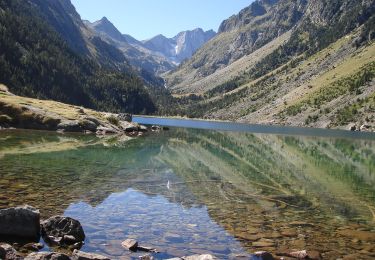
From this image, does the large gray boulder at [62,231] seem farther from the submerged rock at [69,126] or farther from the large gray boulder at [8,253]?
the submerged rock at [69,126]

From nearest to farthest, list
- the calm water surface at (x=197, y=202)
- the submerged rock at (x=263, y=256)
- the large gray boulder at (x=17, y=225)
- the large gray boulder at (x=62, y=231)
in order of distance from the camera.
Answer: the submerged rock at (x=263, y=256)
the large gray boulder at (x=62, y=231)
the large gray boulder at (x=17, y=225)
the calm water surface at (x=197, y=202)

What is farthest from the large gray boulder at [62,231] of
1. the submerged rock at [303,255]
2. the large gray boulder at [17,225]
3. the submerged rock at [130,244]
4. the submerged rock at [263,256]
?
the submerged rock at [303,255]

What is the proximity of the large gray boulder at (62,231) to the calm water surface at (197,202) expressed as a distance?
66 centimetres

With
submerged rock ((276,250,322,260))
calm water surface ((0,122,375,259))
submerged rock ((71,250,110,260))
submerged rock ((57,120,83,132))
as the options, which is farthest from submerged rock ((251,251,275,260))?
submerged rock ((57,120,83,132))

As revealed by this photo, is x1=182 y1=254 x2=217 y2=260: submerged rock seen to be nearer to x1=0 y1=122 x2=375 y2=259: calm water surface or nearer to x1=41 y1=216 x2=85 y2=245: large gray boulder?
x1=0 y1=122 x2=375 y2=259: calm water surface

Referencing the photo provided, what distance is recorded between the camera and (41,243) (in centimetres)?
1880

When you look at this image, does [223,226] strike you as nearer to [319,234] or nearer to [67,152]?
[319,234]

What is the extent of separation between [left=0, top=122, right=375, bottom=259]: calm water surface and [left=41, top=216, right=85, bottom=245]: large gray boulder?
66 cm

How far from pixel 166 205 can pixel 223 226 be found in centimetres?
615

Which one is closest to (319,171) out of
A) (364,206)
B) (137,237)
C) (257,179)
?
(257,179)

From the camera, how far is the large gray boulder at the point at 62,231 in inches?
755

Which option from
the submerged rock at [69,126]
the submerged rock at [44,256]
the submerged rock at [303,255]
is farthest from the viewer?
the submerged rock at [69,126]

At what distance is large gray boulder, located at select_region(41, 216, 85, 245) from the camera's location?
19.2m

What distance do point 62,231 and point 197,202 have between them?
1252 cm
